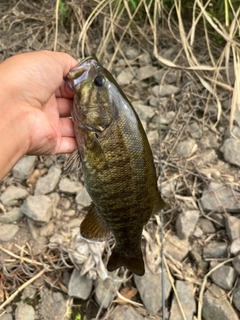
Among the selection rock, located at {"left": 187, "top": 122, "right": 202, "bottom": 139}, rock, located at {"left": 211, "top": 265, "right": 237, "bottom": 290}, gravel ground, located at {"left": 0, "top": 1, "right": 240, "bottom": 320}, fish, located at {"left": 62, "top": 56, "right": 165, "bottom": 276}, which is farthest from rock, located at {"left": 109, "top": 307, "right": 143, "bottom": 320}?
rock, located at {"left": 187, "top": 122, "right": 202, "bottom": 139}

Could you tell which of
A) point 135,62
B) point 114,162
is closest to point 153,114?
point 135,62

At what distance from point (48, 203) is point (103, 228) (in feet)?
3.51

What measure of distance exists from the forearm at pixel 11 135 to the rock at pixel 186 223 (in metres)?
1.50

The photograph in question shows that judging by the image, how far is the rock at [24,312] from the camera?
2.59 m

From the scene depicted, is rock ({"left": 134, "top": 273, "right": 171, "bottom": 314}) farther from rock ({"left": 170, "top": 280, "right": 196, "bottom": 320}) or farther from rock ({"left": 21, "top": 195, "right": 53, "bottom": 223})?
rock ({"left": 21, "top": 195, "right": 53, "bottom": 223})

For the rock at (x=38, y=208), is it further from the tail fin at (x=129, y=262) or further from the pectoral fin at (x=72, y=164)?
the pectoral fin at (x=72, y=164)

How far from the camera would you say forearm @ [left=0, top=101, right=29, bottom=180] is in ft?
5.94

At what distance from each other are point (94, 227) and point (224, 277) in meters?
1.23

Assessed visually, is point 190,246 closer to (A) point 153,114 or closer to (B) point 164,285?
(B) point 164,285

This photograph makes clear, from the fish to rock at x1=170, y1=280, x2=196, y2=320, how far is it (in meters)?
0.96

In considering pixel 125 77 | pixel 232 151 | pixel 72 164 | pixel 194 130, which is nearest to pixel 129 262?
pixel 72 164

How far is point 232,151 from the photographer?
334 cm

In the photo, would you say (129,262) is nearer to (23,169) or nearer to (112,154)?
(112,154)

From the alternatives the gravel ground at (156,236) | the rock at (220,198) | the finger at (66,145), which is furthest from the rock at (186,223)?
the finger at (66,145)
